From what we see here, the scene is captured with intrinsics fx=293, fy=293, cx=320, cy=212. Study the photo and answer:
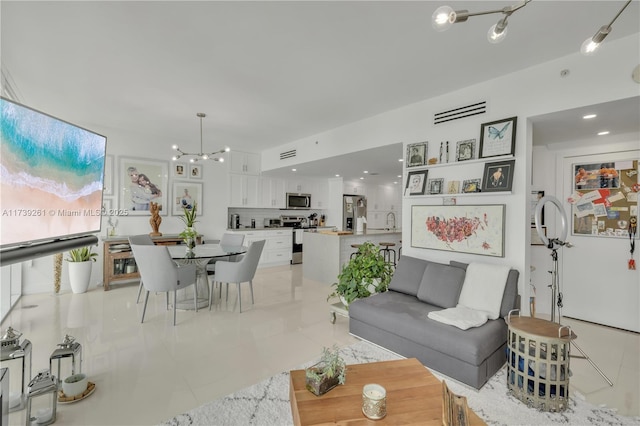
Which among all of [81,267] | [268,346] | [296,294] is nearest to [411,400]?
[268,346]

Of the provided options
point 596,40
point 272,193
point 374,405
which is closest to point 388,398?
point 374,405

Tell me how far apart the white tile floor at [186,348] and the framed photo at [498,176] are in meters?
1.76

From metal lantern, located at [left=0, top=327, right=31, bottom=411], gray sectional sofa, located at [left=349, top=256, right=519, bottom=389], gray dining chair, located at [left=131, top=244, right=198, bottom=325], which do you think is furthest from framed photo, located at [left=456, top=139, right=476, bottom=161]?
metal lantern, located at [left=0, top=327, right=31, bottom=411]

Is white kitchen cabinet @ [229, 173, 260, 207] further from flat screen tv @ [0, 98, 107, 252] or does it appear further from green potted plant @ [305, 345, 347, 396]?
green potted plant @ [305, 345, 347, 396]

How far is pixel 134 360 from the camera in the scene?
2676 mm

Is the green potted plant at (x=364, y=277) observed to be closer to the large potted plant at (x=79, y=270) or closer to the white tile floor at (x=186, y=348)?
the white tile floor at (x=186, y=348)

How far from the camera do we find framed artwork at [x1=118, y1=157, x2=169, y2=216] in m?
5.58

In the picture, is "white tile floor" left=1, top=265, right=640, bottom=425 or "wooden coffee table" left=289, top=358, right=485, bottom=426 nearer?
"wooden coffee table" left=289, top=358, right=485, bottom=426

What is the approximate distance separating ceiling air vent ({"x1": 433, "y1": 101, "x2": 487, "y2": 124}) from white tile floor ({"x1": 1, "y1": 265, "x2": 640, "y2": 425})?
8.72 ft

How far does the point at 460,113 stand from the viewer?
339 centimetres

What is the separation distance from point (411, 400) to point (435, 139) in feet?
9.68

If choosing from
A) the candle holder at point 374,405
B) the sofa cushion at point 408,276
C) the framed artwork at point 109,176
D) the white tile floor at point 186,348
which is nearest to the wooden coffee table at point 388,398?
the candle holder at point 374,405

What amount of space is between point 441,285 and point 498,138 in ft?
5.40

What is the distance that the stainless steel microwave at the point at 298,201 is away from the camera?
7.89m
